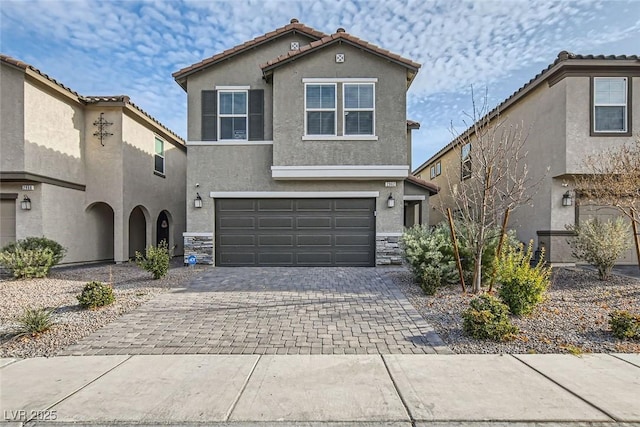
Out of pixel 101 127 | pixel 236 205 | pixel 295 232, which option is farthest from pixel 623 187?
pixel 101 127

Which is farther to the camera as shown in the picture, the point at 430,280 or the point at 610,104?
the point at 610,104

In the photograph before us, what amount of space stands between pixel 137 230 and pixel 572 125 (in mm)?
17643

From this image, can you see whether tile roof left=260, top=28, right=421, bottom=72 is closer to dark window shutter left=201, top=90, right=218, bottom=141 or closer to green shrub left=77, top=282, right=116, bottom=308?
dark window shutter left=201, top=90, right=218, bottom=141

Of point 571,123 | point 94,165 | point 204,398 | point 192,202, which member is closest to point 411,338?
point 204,398

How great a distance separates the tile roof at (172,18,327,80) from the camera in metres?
10.8

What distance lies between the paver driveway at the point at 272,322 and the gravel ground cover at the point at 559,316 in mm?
338

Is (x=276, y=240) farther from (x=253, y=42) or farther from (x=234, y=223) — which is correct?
(x=253, y=42)

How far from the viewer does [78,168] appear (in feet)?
39.1

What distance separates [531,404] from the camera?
10.8ft

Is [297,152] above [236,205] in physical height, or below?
above

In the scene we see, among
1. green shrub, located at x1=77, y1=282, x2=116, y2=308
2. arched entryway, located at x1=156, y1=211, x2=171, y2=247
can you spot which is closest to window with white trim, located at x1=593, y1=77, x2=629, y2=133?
green shrub, located at x1=77, y1=282, x2=116, y2=308

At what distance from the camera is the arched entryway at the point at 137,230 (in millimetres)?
14656

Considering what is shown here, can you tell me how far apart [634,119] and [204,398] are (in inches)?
549

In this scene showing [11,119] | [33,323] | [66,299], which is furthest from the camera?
[11,119]
